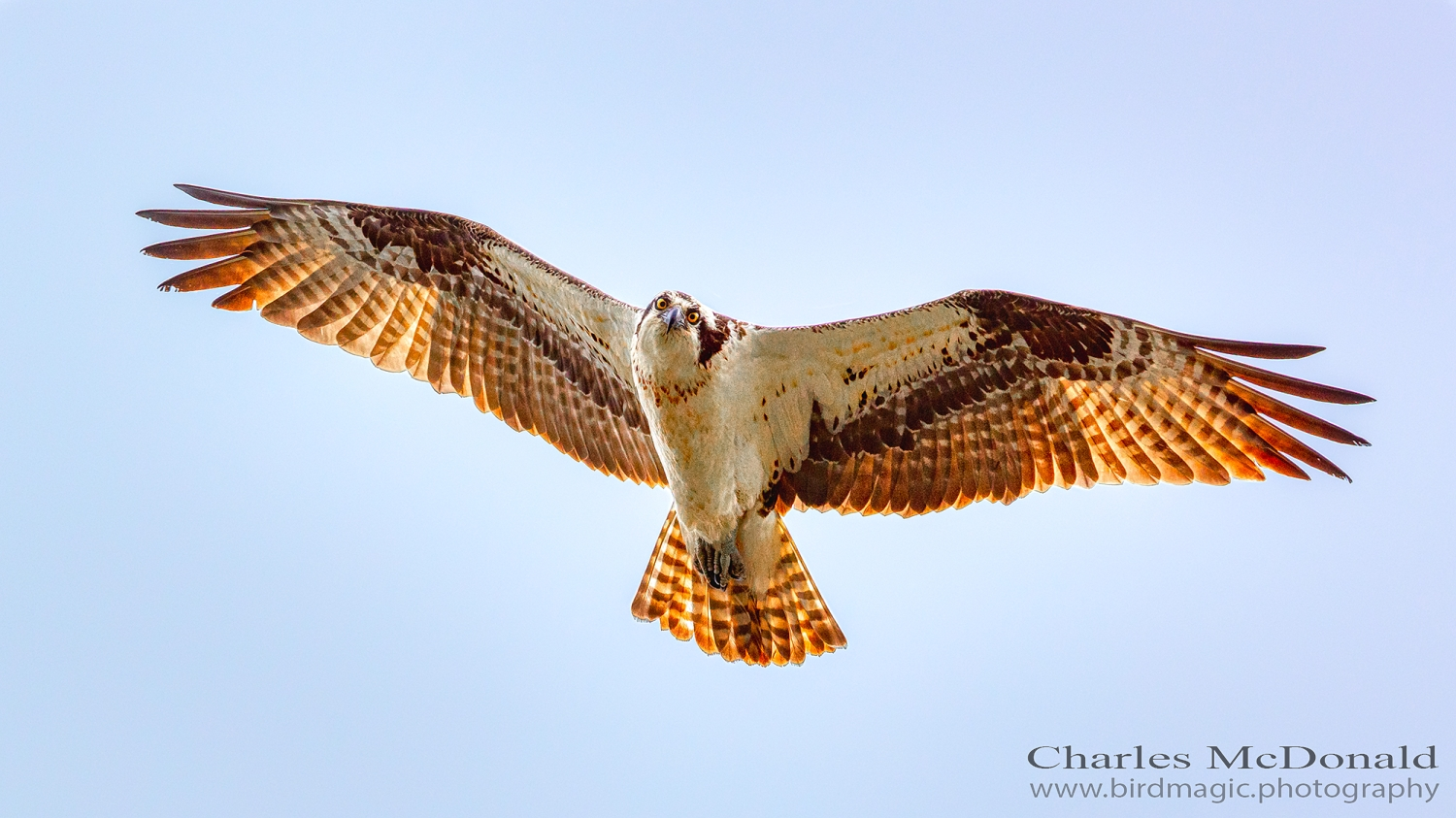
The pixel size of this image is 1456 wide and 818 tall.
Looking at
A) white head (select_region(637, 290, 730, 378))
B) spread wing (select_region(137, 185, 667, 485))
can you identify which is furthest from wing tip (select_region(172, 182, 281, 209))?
white head (select_region(637, 290, 730, 378))

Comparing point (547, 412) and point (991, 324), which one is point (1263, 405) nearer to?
point (991, 324)

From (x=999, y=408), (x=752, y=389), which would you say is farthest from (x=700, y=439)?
(x=999, y=408)

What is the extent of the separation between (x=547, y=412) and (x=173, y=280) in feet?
8.27

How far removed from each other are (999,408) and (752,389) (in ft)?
5.37

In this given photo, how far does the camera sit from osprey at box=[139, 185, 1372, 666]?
756cm

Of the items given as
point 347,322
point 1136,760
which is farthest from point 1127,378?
point 347,322

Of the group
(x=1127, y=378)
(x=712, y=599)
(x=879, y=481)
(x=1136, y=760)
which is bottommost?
(x=1136, y=760)

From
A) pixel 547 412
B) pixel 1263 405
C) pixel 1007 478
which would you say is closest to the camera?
pixel 1263 405

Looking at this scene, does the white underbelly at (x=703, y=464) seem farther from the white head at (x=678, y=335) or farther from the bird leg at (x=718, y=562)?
the white head at (x=678, y=335)

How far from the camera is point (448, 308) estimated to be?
27.5 feet

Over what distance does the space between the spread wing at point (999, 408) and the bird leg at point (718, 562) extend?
19.0 inches

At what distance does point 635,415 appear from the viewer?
830cm

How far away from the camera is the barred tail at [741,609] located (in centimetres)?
811

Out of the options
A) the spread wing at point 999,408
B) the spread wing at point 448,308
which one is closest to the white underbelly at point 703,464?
the spread wing at point 999,408
